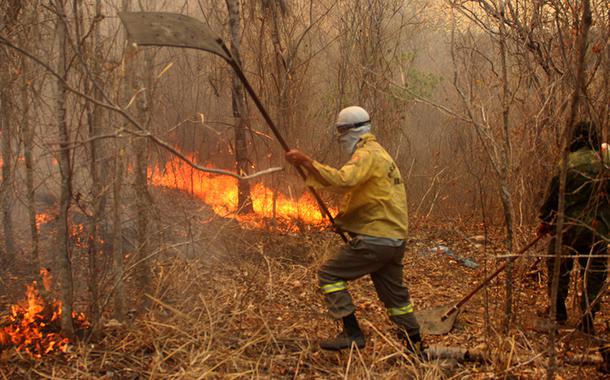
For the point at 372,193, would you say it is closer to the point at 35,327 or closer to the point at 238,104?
the point at 35,327

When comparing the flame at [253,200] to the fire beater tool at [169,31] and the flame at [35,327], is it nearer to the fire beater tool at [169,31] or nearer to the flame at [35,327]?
the flame at [35,327]

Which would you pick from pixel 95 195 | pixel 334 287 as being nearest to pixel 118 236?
pixel 95 195

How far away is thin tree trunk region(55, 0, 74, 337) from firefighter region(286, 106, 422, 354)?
1495 mm

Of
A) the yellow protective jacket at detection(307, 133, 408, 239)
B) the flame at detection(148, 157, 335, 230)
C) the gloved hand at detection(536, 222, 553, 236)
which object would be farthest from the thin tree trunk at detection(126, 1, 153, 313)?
the gloved hand at detection(536, 222, 553, 236)

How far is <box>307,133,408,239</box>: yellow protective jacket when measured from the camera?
3674mm

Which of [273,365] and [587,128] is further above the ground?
[587,128]

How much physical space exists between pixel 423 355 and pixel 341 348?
25.4 inches

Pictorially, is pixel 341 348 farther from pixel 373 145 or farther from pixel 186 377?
pixel 373 145

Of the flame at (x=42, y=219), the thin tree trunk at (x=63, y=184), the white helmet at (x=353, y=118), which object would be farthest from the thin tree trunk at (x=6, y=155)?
the white helmet at (x=353, y=118)

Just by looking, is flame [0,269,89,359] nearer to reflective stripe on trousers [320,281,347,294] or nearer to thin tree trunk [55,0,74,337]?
thin tree trunk [55,0,74,337]

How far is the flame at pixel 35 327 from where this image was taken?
3.55m

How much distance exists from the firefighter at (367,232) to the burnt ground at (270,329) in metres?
0.21

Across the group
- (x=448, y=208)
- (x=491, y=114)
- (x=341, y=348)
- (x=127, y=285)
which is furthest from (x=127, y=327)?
(x=448, y=208)

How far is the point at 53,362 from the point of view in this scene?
349 cm
